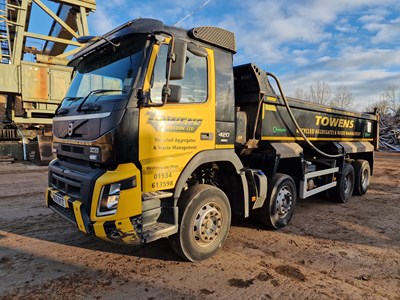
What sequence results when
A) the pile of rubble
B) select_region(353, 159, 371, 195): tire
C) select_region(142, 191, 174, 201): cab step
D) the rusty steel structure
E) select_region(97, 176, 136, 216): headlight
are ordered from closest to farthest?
select_region(97, 176, 136, 216): headlight
select_region(142, 191, 174, 201): cab step
select_region(353, 159, 371, 195): tire
the rusty steel structure
the pile of rubble

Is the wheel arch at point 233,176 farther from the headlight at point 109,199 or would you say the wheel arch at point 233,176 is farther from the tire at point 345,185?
the tire at point 345,185

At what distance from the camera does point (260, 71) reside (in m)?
4.87

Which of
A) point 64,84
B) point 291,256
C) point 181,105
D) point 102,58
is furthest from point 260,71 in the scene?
point 64,84

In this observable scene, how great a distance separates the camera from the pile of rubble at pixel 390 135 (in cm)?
2572

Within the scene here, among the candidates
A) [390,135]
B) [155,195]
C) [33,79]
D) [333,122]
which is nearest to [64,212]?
[155,195]

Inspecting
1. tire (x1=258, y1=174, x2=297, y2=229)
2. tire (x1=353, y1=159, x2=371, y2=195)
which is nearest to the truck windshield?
tire (x1=258, y1=174, x2=297, y2=229)

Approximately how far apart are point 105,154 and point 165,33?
1504 millimetres

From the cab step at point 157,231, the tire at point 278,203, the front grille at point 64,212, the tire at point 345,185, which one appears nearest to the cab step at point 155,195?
the cab step at point 157,231

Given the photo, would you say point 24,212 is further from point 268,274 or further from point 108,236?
point 268,274

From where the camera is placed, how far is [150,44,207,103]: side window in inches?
128

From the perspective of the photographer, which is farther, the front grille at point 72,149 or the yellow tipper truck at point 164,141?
the front grille at point 72,149

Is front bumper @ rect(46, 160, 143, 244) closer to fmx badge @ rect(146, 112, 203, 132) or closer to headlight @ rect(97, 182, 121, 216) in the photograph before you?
headlight @ rect(97, 182, 121, 216)

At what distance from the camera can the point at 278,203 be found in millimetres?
4977

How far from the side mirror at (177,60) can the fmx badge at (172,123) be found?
0.46m
